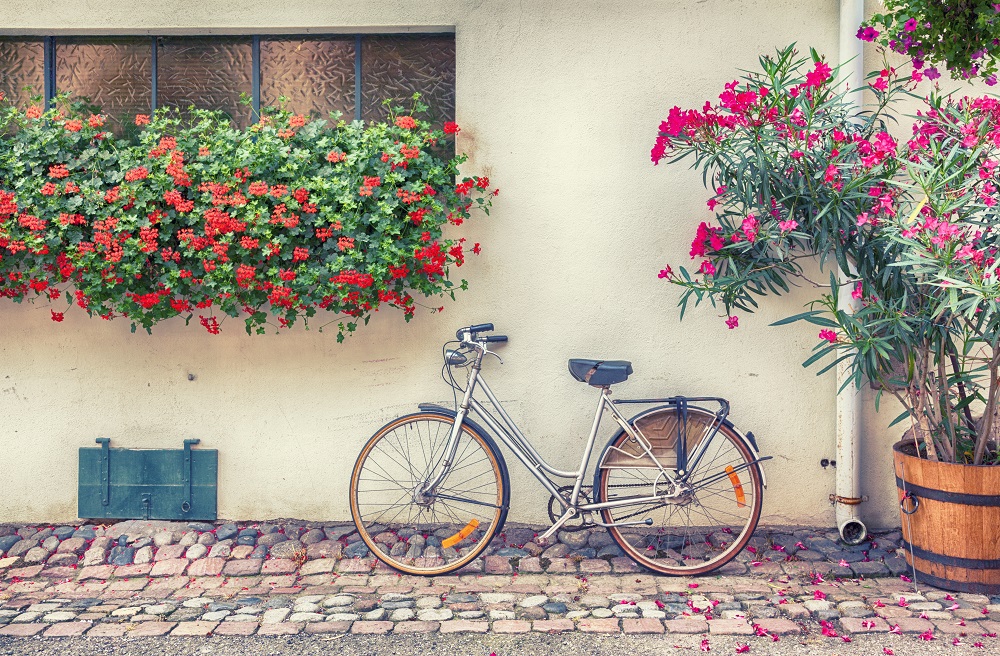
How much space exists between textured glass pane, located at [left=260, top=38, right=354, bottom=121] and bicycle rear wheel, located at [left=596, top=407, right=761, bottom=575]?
8.13 ft

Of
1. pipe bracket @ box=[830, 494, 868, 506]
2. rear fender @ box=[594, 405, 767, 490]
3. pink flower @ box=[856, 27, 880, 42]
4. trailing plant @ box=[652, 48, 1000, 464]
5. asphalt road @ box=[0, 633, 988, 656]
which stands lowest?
asphalt road @ box=[0, 633, 988, 656]

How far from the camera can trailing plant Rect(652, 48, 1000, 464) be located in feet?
11.8

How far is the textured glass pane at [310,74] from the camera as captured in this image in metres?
4.83

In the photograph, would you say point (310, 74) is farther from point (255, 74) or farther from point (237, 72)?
point (237, 72)

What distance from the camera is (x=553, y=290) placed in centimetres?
469

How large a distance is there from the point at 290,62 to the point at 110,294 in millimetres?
1659

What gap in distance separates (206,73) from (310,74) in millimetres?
605

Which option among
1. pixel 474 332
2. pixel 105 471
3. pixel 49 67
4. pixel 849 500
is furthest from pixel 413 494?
pixel 49 67

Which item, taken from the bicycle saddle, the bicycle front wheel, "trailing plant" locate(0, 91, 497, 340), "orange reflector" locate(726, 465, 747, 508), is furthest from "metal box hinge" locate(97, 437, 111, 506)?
"orange reflector" locate(726, 465, 747, 508)

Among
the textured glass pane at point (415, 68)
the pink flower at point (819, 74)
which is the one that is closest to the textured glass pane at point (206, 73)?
the textured glass pane at point (415, 68)

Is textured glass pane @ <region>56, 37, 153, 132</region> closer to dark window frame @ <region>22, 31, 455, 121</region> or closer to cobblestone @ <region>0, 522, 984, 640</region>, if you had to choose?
dark window frame @ <region>22, 31, 455, 121</region>

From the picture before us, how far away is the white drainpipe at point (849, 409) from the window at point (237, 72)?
2.15 m

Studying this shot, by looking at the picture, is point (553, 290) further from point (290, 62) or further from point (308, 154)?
point (290, 62)

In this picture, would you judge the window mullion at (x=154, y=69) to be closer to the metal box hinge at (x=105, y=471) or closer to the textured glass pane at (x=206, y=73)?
the textured glass pane at (x=206, y=73)
